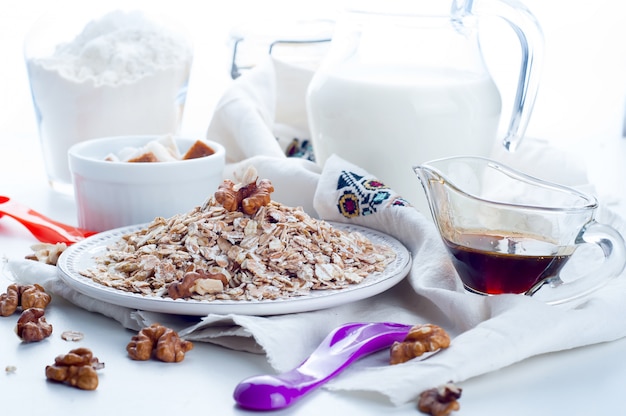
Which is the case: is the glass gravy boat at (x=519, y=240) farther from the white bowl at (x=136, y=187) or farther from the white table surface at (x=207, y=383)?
the white bowl at (x=136, y=187)

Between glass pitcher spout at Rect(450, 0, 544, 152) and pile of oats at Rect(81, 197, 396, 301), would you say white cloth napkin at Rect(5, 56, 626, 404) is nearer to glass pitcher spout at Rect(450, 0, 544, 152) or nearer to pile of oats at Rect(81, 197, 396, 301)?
pile of oats at Rect(81, 197, 396, 301)

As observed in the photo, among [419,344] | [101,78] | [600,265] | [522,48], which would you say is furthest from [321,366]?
[101,78]

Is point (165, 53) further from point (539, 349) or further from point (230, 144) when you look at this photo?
point (539, 349)

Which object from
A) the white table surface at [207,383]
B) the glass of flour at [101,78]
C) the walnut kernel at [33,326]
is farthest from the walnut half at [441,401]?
the glass of flour at [101,78]

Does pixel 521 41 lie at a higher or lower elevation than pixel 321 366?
higher

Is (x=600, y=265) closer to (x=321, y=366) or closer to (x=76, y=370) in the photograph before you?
(x=321, y=366)

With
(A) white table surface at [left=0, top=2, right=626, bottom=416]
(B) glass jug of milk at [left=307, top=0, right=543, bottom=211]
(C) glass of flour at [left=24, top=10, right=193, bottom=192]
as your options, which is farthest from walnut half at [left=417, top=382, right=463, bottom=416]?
(C) glass of flour at [left=24, top=10, right=193, bottom=192]
